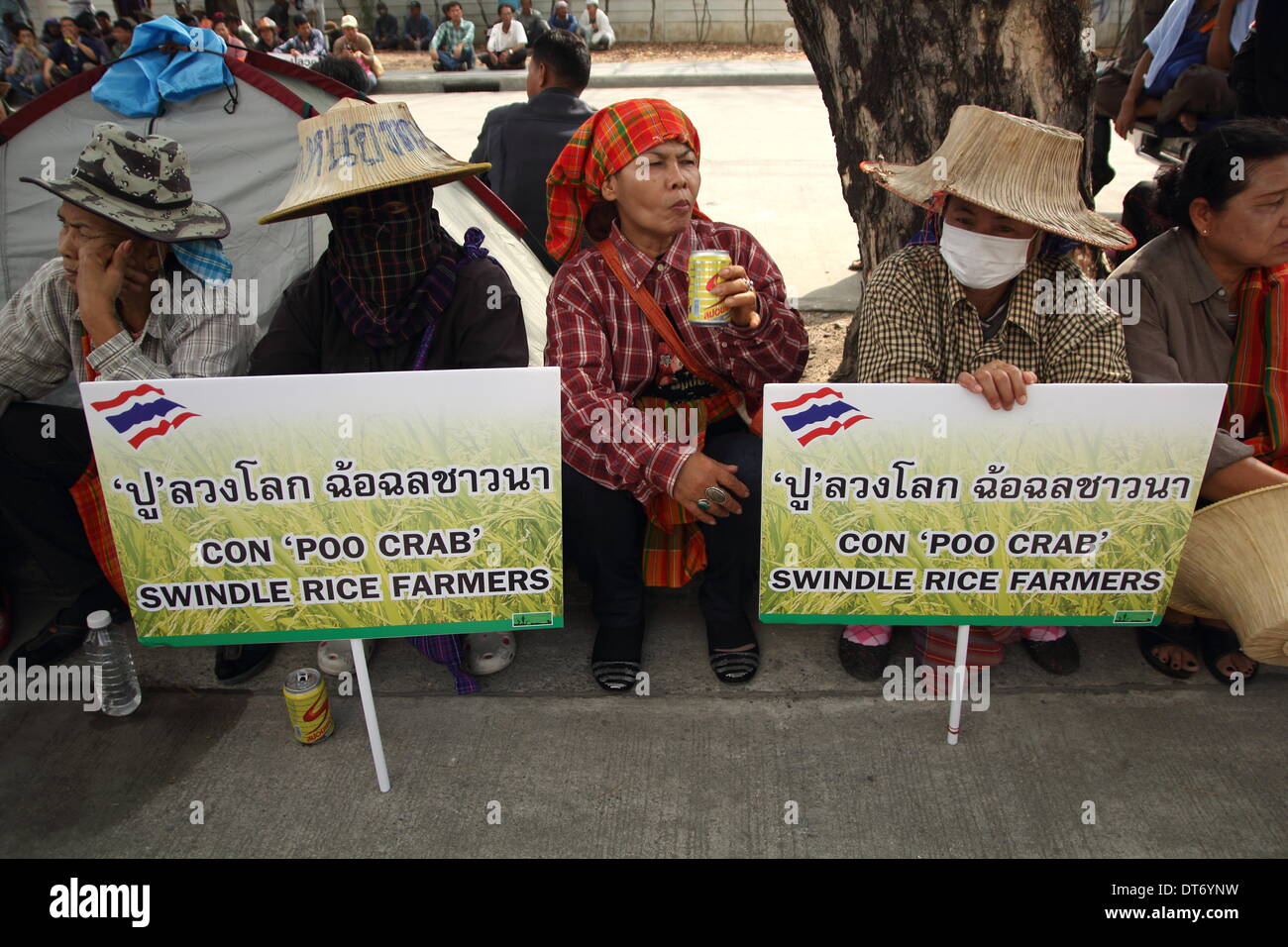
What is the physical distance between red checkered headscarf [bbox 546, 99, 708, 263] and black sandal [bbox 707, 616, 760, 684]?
1.20m

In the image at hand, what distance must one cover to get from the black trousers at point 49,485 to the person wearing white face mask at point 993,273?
2371 mm

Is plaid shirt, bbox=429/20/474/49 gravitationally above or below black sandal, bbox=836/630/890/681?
above

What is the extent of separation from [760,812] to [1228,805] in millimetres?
1100

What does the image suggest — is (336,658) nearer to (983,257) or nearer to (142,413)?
(142,413)

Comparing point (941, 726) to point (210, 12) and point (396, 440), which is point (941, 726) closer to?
point (396, 440)

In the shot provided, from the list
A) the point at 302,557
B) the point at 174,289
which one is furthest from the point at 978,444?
the point at 174,289

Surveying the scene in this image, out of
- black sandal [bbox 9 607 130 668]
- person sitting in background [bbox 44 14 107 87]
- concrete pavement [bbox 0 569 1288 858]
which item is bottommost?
concrete pavement [bbox 0 569 1288 858]

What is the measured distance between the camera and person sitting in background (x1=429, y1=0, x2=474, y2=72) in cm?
1923

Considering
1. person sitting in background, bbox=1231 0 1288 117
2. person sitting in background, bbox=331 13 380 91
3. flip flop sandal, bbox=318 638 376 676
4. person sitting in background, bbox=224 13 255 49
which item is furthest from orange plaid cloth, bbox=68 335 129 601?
person sitting in background, bbox=331 13 380 91

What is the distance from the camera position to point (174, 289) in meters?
2.69

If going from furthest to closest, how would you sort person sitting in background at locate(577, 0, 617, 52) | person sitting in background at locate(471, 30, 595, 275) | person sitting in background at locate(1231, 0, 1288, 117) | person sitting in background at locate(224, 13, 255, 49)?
person sitting in background at locate(577, 0, 617, 52), person sitting in background at locate(224, 13, 255, 49), person sitting in background at locate(471, 30, 595, 275), person sitting in background at locate(1231, 0, 1288, 117)

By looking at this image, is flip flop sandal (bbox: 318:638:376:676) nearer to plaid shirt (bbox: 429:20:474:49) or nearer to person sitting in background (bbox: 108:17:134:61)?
person sitting in background (bbox: 108:17:134:61)

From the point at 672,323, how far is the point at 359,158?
3.15ft

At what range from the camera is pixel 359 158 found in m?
2.53
